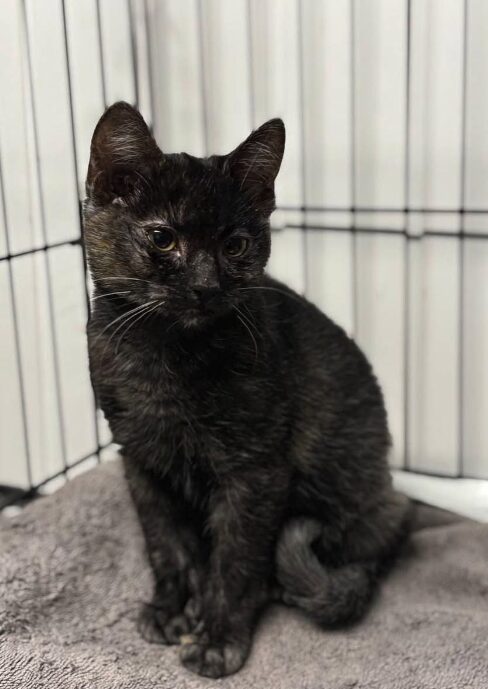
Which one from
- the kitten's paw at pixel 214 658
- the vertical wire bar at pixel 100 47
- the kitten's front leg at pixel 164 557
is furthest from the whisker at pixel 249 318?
the vertical wire bar at pixel 100 47

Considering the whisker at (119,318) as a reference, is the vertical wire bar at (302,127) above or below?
above

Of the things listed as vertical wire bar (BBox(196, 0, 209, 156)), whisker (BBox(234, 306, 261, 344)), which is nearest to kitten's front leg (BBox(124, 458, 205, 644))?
whisker (BBox(234, 306, 261, 344))

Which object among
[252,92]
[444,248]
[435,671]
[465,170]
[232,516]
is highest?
[252,92]

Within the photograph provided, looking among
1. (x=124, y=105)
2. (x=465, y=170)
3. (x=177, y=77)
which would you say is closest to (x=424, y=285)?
(x=465, y=170)

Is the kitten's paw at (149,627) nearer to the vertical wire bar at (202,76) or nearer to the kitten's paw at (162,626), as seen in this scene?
the kitten's paw at (162,626)

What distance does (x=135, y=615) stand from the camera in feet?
3.86

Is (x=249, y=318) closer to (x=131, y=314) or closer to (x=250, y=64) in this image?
(x=131, y=314)

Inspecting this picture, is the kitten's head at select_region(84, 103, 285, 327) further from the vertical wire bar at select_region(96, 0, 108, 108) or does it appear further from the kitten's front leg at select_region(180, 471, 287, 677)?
the vertical wire bar at select_region(96, 0, 108, 108)

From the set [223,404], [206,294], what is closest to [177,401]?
[223,404]

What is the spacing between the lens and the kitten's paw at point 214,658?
1.03 meters

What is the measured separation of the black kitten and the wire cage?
32 centimetres

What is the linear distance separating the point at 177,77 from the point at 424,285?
2.09 feet

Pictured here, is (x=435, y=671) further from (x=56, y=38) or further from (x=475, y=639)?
(x=56, y=38)

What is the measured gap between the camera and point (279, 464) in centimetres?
106
